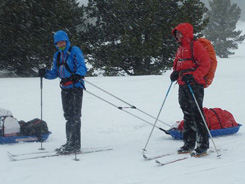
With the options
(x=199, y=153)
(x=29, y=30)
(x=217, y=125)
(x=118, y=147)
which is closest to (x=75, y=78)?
(x=118, y=147)

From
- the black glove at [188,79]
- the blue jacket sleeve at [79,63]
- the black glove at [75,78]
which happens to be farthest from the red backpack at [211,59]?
the black glove at [75,78]

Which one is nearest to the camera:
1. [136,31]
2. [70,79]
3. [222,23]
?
[70,79]

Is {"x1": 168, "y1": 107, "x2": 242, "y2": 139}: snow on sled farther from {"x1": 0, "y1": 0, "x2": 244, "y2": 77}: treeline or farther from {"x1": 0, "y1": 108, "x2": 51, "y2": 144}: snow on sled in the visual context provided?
{"x1": 0, "y1": 0, "x2": 244, "y2": 77}: treeline

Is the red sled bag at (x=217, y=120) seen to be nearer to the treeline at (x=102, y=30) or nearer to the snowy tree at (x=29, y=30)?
the treeline at (x=102, y=30)

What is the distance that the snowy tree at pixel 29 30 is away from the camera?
18.5 meters

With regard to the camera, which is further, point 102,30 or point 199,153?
point 102,30

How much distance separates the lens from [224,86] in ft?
45.2

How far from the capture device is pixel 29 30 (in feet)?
63.2

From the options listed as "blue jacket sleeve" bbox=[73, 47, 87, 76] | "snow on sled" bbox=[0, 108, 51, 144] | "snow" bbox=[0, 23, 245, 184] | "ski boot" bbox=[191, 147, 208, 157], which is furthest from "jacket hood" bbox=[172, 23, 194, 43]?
"snow on sled" bbox=[0, 108, 51, 144]

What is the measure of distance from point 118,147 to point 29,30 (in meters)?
14.9

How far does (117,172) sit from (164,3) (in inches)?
721

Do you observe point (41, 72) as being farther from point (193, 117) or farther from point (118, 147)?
point (193, 117)

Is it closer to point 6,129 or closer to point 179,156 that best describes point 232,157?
point 179,156

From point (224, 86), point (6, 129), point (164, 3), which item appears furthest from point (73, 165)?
point (164, 3)
